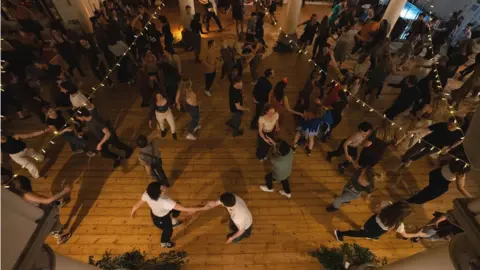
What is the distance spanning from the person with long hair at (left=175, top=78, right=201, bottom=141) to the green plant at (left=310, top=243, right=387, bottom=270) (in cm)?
303

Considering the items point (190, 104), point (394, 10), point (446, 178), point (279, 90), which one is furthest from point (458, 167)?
point (394, 10)

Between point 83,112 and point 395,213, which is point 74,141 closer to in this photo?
point 83,112

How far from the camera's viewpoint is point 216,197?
485 cm

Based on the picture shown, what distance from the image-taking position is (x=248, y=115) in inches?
245

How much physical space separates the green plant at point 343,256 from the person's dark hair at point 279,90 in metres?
2.56

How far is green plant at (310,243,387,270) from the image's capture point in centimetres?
403

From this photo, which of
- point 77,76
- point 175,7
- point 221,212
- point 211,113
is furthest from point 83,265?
point 175,7

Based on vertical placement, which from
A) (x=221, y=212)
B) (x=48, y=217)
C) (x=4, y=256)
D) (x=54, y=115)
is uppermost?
(x=4, y=256)

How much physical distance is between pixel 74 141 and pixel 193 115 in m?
2.09

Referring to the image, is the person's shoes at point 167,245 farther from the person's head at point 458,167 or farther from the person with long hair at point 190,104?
the person's head at point 458,167

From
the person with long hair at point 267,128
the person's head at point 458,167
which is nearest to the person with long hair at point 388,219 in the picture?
the person's head at point 458,167

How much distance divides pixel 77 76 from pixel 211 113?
3.63m

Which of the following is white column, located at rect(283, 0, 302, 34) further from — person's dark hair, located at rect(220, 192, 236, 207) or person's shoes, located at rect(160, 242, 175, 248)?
person's shoes, located at rect(160, 242, 175, 248)

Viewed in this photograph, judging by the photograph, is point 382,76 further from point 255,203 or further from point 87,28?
point 87,28
